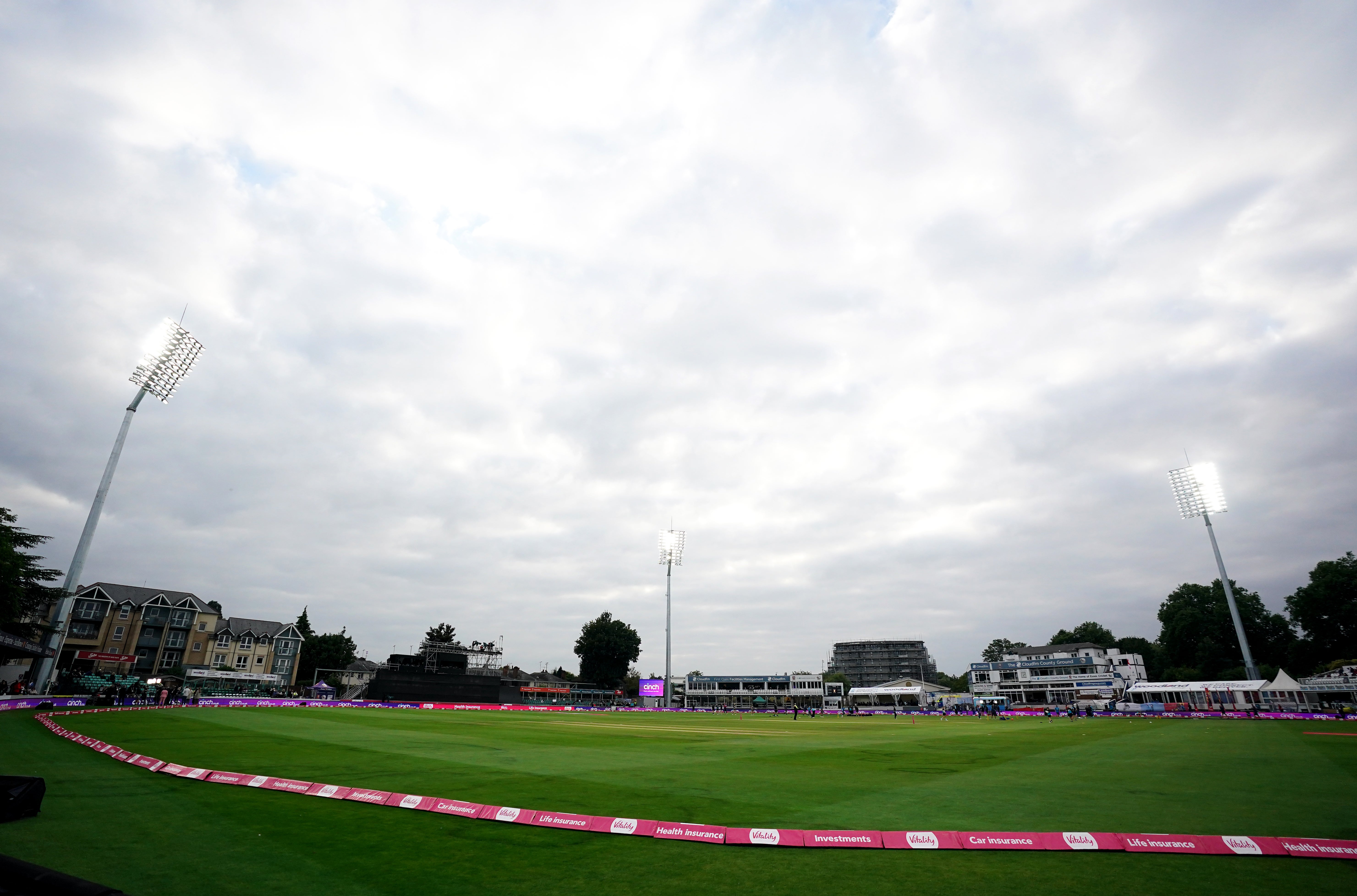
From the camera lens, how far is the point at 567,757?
70.3 ft

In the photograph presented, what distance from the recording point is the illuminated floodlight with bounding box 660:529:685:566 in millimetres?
109500

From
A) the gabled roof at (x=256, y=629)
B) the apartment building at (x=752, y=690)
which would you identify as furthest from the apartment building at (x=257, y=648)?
the apartment building at (x=752, y=690)

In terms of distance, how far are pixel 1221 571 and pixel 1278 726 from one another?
27.9 m

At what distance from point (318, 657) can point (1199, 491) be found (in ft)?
462

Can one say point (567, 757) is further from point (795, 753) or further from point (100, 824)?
point (100, 824)

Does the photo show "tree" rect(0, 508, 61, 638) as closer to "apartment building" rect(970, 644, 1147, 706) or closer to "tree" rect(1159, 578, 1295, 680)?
"apartment building" rect(970, 644, 1147, 706)

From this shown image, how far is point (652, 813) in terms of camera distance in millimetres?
11852

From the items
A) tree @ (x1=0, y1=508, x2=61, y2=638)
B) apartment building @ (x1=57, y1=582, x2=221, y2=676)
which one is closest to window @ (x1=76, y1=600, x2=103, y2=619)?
apartment building @ (x1=57, y1=582, x2=221, y2=676)

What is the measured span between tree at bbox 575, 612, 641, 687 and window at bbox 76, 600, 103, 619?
8170cm

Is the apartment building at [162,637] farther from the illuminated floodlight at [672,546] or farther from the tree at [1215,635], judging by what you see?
the tree at [1215,635]

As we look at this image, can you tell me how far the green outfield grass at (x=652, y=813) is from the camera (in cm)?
789

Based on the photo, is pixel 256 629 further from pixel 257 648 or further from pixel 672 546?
pixel 672 546

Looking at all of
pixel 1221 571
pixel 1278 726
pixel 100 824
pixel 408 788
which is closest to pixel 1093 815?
pixel 408 788

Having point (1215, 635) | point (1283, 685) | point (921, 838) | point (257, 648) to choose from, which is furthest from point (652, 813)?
point (1215, 635)
